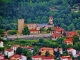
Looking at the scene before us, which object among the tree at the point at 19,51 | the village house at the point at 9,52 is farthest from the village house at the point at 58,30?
the village house at the point at 9,52

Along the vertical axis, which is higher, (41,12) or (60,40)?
(41,12)

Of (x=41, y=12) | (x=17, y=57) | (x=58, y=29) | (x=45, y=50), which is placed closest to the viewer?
(x=17, y=57)

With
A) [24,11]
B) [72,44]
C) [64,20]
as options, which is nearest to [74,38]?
[72,44]

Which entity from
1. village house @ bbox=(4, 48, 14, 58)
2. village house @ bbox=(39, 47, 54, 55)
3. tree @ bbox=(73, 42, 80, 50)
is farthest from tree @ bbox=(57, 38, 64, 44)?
village house @ bbox=(4, 48, 14, 58)

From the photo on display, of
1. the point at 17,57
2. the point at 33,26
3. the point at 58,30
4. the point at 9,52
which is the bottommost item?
the point at 17,57

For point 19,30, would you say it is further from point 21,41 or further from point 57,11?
point 57,11

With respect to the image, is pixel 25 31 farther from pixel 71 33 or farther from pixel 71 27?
pixel 71 27

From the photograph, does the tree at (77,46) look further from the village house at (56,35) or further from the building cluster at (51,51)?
the village house at (56,35)

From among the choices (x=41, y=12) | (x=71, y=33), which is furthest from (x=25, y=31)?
(x=41, y=12)

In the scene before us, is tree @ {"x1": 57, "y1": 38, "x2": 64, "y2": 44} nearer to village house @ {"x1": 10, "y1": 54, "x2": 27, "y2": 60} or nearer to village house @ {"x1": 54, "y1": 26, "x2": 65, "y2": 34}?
village house @ {"x1": 54, "y1": 26, "x2": 65, "y2": 34}
